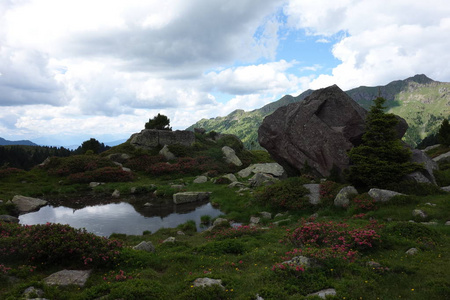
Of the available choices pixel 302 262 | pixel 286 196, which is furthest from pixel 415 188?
pixel 302 262

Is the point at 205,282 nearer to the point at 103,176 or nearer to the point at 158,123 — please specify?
the point at 103,176

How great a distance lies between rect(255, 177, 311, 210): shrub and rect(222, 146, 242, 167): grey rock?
30.6 meters

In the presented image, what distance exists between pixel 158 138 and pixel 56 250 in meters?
49.0

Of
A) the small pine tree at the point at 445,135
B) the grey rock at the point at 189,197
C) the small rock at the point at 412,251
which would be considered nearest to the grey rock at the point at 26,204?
the grey rock at the point at 189,197

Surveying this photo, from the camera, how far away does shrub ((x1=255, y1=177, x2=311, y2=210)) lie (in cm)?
2369

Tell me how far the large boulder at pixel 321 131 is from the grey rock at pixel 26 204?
29.8m

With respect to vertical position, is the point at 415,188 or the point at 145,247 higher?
the point at 145,247

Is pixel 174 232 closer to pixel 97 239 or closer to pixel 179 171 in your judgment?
pixel 97 239

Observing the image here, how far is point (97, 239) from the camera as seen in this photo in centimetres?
1329

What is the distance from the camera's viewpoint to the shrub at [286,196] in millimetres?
23688

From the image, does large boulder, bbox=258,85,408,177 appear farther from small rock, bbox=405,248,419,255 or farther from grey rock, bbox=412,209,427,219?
small rock, bbox=405,248,419,255

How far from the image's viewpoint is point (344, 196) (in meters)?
21.9

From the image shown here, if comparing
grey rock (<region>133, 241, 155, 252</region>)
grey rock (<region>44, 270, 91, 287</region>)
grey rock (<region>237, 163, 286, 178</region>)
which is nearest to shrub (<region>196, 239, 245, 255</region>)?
grey rock (<region>133, 241, 155, 252</region>)

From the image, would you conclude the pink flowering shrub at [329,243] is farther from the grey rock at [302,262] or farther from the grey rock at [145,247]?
the grey rock at [145,247]
